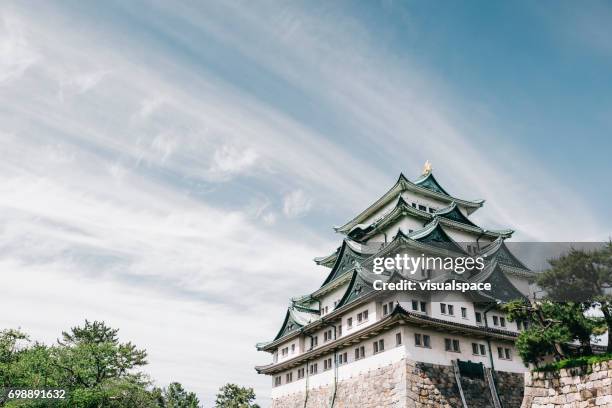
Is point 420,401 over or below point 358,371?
below

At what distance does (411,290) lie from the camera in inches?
1236

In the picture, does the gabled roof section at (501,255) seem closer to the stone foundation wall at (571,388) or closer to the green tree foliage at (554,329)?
the green tree foliage at (554,329)

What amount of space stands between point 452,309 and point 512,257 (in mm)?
10418

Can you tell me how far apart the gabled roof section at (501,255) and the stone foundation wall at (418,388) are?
31.6 feet

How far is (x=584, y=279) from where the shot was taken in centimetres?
2320

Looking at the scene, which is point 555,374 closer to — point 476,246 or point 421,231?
point 421,231

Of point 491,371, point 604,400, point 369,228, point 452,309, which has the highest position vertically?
point 369,228

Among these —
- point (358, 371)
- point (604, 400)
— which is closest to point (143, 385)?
point (358, 371)

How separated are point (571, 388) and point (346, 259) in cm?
1995

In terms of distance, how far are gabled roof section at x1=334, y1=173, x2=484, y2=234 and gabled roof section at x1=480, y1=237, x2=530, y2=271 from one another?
7.44m

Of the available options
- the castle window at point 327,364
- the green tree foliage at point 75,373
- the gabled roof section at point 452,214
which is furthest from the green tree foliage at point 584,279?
the green tree foliage at point 75,373

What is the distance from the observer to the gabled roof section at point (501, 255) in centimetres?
3791

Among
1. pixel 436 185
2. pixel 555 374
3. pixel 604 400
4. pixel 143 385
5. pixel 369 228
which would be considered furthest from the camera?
pixel 436 185

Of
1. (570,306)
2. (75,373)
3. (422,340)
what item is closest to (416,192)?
(422,340)
